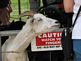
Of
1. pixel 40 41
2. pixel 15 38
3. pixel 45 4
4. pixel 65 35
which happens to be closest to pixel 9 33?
pixel 15 38

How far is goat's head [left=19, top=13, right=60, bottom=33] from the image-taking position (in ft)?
12.4

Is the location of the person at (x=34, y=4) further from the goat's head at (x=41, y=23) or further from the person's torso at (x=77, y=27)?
the person's torso at (x=77, y=27)

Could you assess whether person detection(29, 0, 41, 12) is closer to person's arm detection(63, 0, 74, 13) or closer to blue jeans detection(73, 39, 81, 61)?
person's arm detection(63, 0, 74, 13)

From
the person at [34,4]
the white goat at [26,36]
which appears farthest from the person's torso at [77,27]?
the person at [34,4]

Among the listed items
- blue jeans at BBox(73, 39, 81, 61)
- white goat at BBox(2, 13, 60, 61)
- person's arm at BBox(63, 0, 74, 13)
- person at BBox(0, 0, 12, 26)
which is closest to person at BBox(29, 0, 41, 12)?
person at BBox(0, 0, 12, 26)

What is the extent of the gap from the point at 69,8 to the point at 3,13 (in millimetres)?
2917

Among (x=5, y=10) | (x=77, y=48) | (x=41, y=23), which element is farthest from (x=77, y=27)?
(x=5, y=10)

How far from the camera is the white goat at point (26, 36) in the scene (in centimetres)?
381

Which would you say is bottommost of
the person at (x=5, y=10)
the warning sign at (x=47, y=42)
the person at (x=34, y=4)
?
the warning sign at (x=47, y=42)

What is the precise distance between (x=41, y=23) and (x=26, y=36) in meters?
0.26

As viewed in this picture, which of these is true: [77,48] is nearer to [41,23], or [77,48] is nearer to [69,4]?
[69,4]

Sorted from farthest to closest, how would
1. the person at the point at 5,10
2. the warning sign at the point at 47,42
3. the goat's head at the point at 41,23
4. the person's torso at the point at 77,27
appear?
1. the person at the point at 5,10
2. the warning sign at the point at 47,42
3. the goat's head at the point at 41,23
4. the person's torso at the point at 77,27

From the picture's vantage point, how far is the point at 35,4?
5246 millimetres

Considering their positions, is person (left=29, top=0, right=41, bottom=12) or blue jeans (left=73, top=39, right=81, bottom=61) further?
person (left=29, top=0, right=41, bottom=12)
